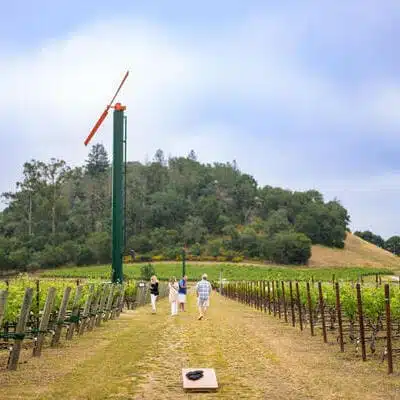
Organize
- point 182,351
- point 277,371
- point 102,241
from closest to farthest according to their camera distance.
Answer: point 277,371, point 182,351, point 102,241

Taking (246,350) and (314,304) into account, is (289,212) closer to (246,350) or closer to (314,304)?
(314,304)

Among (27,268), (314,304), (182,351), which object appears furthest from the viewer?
(27,268)

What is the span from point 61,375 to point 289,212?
14822 cm

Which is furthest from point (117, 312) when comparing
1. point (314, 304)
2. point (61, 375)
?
point (61, 375)

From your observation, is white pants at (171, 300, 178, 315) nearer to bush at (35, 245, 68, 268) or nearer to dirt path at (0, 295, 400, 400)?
dirt path at (0, 295, 400, 400)

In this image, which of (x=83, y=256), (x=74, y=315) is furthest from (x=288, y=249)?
(x=74, y=315)

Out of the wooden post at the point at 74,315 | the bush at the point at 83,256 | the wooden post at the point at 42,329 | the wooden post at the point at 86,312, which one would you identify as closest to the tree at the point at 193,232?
the bush at the point at 83,256

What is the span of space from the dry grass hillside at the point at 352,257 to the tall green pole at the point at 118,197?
3526 inches

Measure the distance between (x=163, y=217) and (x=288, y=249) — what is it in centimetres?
4134

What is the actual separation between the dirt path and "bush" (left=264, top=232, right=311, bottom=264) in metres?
105

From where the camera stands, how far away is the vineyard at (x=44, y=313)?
11875 millimetres

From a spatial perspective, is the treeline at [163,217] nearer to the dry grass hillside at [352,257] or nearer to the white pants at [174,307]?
the dry grass hillside at [352,257]

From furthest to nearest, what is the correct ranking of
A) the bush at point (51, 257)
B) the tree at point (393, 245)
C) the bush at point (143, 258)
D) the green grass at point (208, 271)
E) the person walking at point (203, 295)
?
the tree at point (393, 245) → the bush at point (143, 258) → the bush at point (51, 257) → the green grass at point (208, 271) → the person walking at point (203, 295)

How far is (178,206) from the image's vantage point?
157 metres
